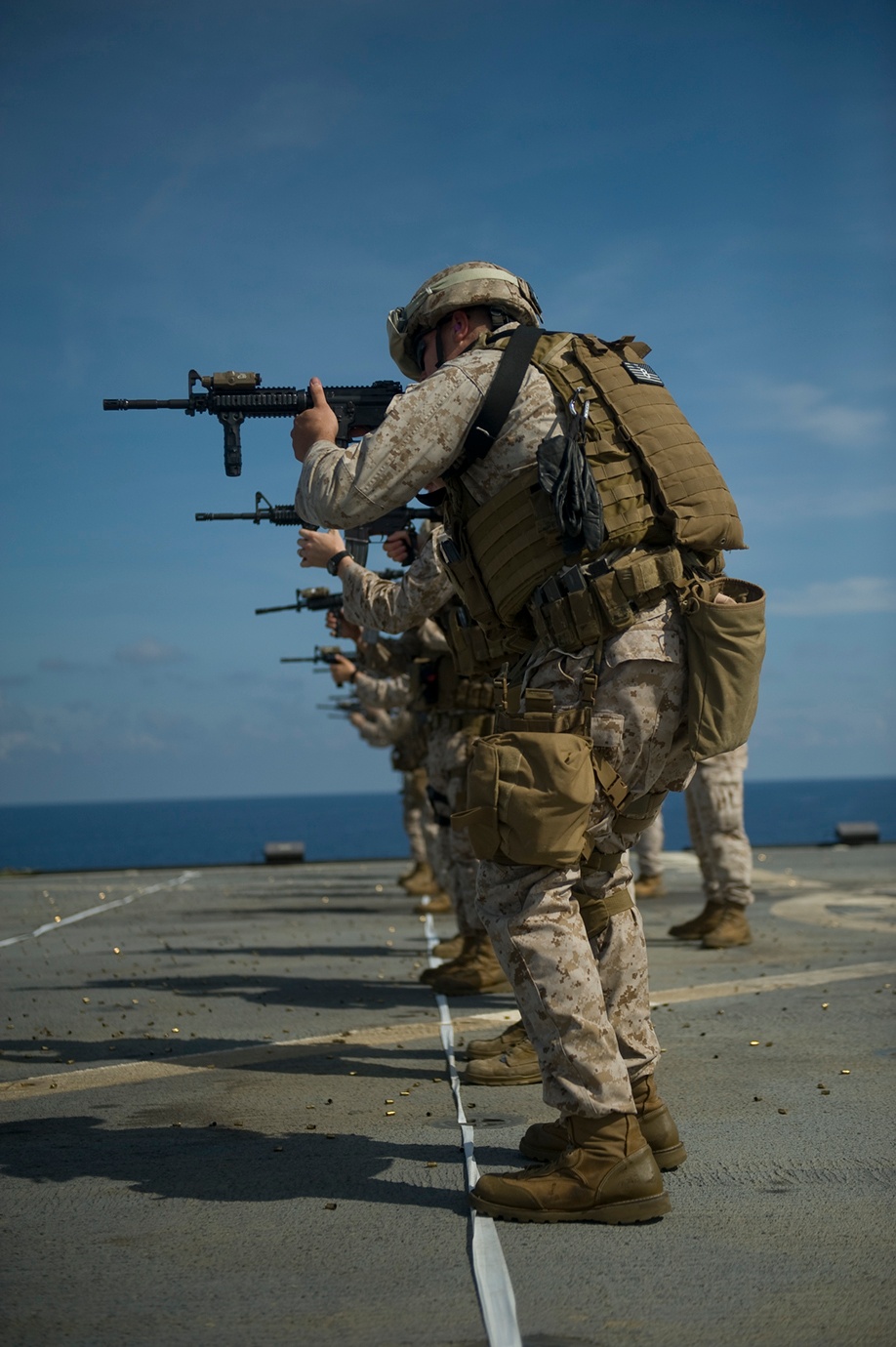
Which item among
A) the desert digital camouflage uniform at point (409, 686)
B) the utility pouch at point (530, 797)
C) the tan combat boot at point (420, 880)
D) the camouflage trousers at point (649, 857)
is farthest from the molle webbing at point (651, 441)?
the tan combat boot at point (420, 880)

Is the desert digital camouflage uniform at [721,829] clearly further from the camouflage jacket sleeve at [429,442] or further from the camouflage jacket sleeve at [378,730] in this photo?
the camouflage jacket sleeve at [378,730]

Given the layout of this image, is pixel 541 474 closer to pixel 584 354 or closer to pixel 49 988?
pixel 584 354

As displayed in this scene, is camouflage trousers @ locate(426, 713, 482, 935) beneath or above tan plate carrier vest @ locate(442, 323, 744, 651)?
beneath

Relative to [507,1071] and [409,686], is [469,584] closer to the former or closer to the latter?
[507,1071]

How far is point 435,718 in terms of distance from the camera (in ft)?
27.1

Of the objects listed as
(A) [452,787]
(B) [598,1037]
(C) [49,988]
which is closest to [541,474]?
(B) [598,1037]

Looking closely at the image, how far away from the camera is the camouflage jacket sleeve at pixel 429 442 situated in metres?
3.43

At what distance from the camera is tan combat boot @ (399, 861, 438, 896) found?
15.9m

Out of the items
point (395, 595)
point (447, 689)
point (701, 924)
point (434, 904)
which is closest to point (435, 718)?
point (447, 689)

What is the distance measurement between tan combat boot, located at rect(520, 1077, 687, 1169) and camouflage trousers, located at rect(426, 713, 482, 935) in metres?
3.60

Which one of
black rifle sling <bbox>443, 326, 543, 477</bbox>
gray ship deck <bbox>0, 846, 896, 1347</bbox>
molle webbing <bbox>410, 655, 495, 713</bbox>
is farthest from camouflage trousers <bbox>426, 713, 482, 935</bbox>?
black rifle sling <bbox>443, 326, 543, 477</bbox>

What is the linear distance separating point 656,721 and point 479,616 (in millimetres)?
637

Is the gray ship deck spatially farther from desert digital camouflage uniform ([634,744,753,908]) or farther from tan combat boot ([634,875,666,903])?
tan combat boot ([634,875,666,903])

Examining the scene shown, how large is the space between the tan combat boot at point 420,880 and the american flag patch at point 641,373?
12.5 meters
